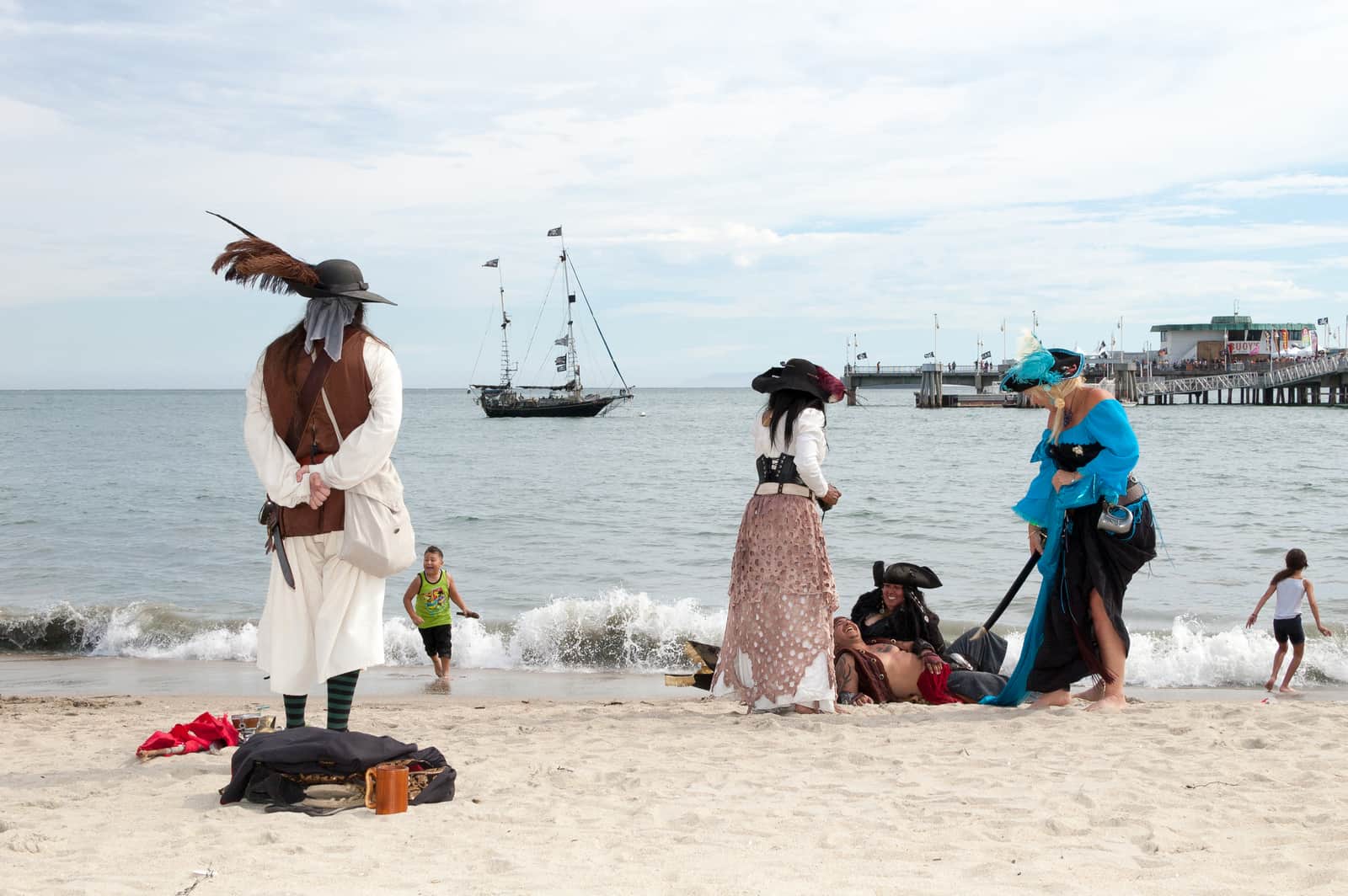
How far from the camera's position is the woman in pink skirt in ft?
18.2

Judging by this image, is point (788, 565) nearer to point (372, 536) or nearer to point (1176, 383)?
point (372, 536)

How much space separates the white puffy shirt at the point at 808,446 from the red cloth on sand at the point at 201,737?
2.67m

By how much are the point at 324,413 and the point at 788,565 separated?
8.07 feet

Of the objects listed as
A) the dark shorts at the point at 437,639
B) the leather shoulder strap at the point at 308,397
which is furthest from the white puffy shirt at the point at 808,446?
the dark shorts at the point at 437,639

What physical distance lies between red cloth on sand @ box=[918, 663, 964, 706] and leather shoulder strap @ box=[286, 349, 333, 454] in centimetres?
388

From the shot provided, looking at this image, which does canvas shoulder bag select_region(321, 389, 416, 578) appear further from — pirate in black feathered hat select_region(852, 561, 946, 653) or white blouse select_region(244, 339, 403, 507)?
pirate in black feathered hat select_region(852, 561, 946, 653)

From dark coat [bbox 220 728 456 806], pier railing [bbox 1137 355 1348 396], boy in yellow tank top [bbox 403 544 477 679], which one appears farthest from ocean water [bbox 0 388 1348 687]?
pier railing [bbox 1137 355 1348 396]

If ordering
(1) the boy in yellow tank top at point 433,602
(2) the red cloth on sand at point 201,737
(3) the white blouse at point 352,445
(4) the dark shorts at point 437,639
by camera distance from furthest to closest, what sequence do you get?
(4) the dark shorts at point 437,639 < (1) the boy in yellow tank top at point 433,602 < (2) the red cloth on sand at point 201,737 < (3) the white blouse at point 352,445

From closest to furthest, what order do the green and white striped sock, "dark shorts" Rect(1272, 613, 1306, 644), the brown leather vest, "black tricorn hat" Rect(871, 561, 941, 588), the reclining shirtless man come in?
the brown leather vest, the green and white striped sock, the reclining shirtless man, "black tricorn hat" Rect(871, 561, 941, 588), "dark shorts" Rect(1272, 613, 1306, 644)

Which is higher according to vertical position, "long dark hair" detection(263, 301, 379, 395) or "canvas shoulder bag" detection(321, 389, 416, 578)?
"long dark hair" detection(263, 301, 379, 395)

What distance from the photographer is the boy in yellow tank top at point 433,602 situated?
27.1 feet

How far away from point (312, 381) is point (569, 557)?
1166 cm

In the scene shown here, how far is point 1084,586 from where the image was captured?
554cm

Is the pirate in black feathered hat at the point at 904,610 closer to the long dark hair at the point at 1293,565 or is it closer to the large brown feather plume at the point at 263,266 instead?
the long dark hair at the point at 1293,565
